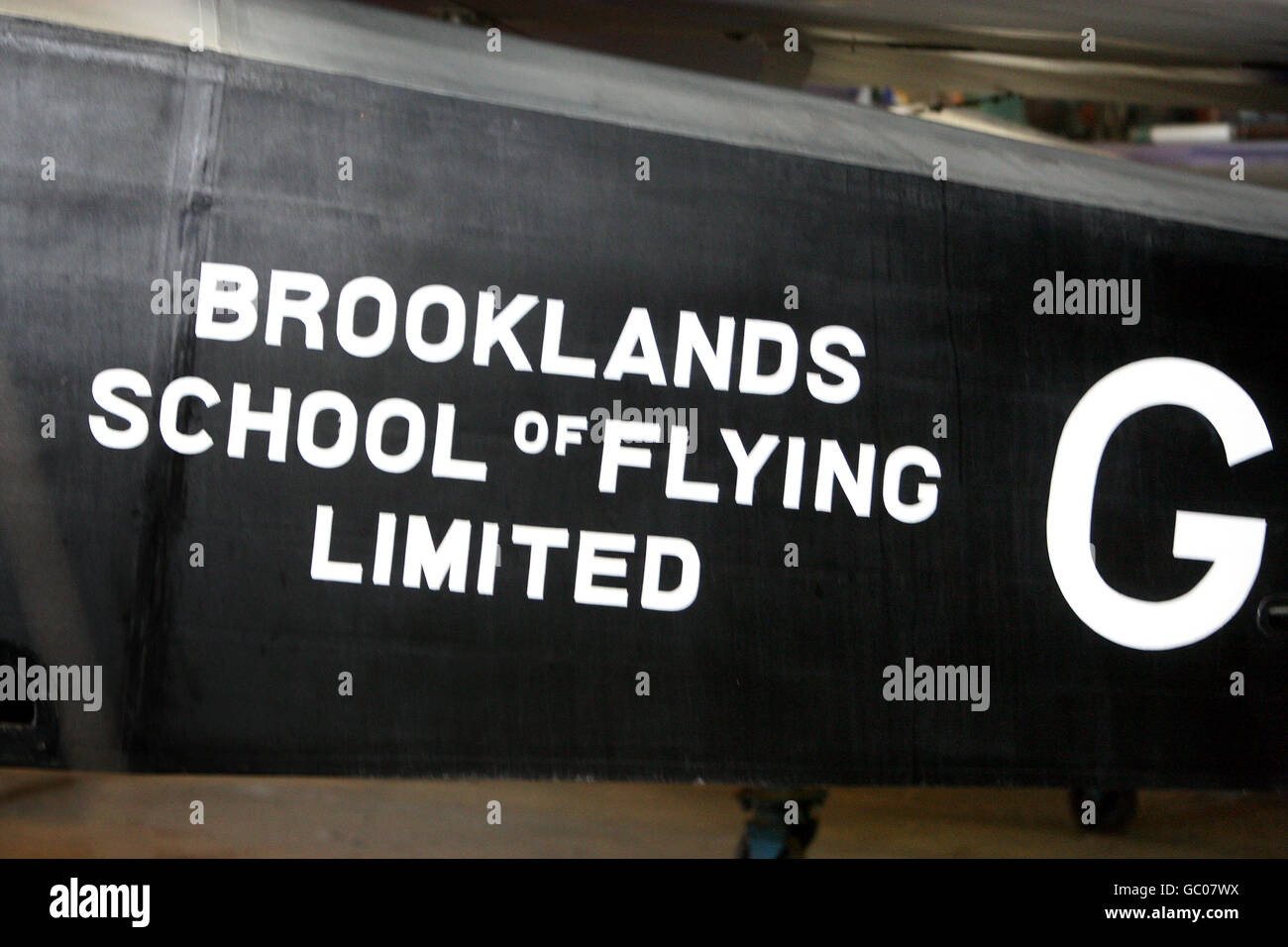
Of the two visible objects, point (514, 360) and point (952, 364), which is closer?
point (514, 360)

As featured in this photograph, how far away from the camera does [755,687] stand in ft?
10.1

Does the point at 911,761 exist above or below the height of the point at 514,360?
below

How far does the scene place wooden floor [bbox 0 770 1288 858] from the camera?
5.80 meters

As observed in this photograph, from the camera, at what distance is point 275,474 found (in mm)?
2768

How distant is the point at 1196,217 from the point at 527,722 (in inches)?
89.1

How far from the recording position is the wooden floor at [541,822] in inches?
228

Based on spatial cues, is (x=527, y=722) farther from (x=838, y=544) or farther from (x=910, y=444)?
(x=910, y=444)
